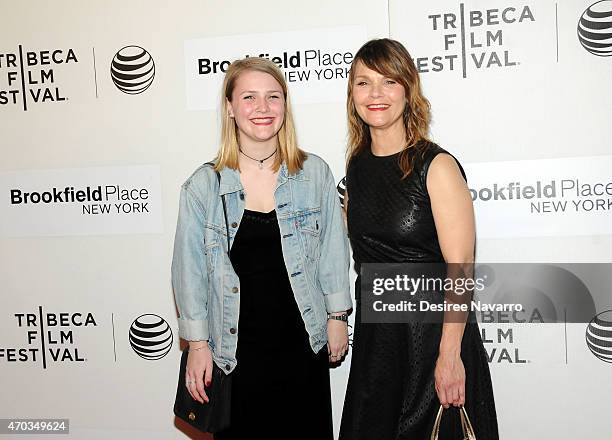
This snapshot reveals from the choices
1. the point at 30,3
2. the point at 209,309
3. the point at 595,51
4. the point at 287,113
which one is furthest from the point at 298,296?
the point at 30,3

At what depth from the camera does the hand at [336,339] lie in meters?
2.07

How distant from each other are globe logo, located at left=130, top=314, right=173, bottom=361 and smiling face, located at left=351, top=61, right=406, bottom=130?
1.45 metres

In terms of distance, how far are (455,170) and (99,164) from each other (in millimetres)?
1711

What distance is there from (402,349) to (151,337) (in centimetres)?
137

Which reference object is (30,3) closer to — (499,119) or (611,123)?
(499,119)

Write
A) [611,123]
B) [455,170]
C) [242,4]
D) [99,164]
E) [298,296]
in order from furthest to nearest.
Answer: [99,164] → [242,4] → [611,123] → [298,296] → [455,170]

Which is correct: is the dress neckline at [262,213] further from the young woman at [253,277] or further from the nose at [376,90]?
the nose at [376,90]

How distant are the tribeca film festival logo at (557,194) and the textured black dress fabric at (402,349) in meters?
0.81

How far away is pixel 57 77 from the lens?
2.78 m

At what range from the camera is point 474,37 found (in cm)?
248

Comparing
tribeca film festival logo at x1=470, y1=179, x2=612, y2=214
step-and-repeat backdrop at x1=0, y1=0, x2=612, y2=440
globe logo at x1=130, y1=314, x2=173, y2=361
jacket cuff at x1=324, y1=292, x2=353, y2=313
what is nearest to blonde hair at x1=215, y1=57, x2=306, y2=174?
jacket cuff at x1=324, y1=292, x2=353, y2=313

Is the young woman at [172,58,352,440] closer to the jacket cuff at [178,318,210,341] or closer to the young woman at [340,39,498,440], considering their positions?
the jacket cuff at [178,318,210,341]

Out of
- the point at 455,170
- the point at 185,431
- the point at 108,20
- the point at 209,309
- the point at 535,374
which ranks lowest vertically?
the point at 185,431

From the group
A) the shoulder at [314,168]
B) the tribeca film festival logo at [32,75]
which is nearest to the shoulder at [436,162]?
the shoulder at [314,168]
